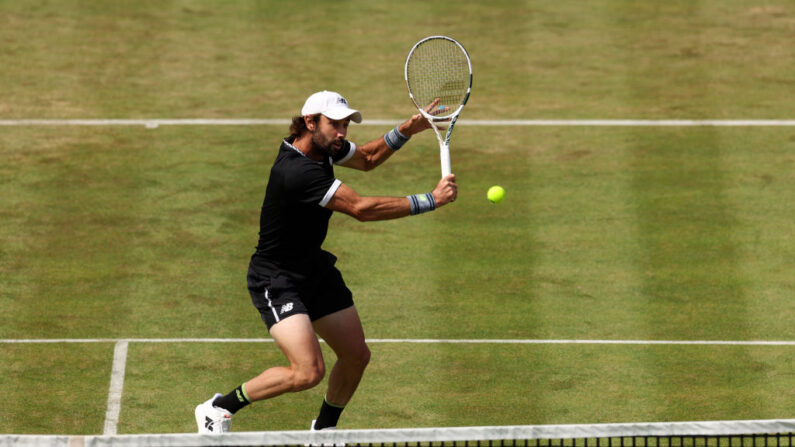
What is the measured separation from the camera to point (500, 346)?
11.9 metres

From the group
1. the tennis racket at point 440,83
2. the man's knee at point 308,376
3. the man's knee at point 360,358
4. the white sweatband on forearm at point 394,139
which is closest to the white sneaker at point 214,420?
the man's knee at point 308,376

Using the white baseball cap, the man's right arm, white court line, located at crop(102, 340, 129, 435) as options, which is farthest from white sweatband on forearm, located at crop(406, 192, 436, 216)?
white court line, located at crop(102, 340, 129, 435)

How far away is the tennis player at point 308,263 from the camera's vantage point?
9023mm

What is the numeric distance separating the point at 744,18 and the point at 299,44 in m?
6.25

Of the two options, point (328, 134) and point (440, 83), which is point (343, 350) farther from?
point (440, 83)

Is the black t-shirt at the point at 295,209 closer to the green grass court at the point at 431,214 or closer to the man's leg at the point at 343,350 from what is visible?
the man's leg at the point at 343,350

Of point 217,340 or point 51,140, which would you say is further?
point 51,140

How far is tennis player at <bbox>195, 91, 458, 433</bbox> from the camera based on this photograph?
9.02 m

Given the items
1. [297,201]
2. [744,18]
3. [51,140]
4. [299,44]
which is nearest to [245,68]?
[299,44]

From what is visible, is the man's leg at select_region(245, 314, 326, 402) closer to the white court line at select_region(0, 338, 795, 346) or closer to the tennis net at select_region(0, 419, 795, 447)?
the tennis net at select_region(0, 419, 795, 447)

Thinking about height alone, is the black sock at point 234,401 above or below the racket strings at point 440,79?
below

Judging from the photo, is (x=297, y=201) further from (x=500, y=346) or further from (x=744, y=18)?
(x=744, y=18)

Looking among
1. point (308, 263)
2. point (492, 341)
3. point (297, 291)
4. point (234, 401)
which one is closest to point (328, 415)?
point (234, 401)

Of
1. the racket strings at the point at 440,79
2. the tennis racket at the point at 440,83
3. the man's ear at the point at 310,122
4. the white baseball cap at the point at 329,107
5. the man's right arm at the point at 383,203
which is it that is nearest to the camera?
the man's right arm at the point at 383,203
